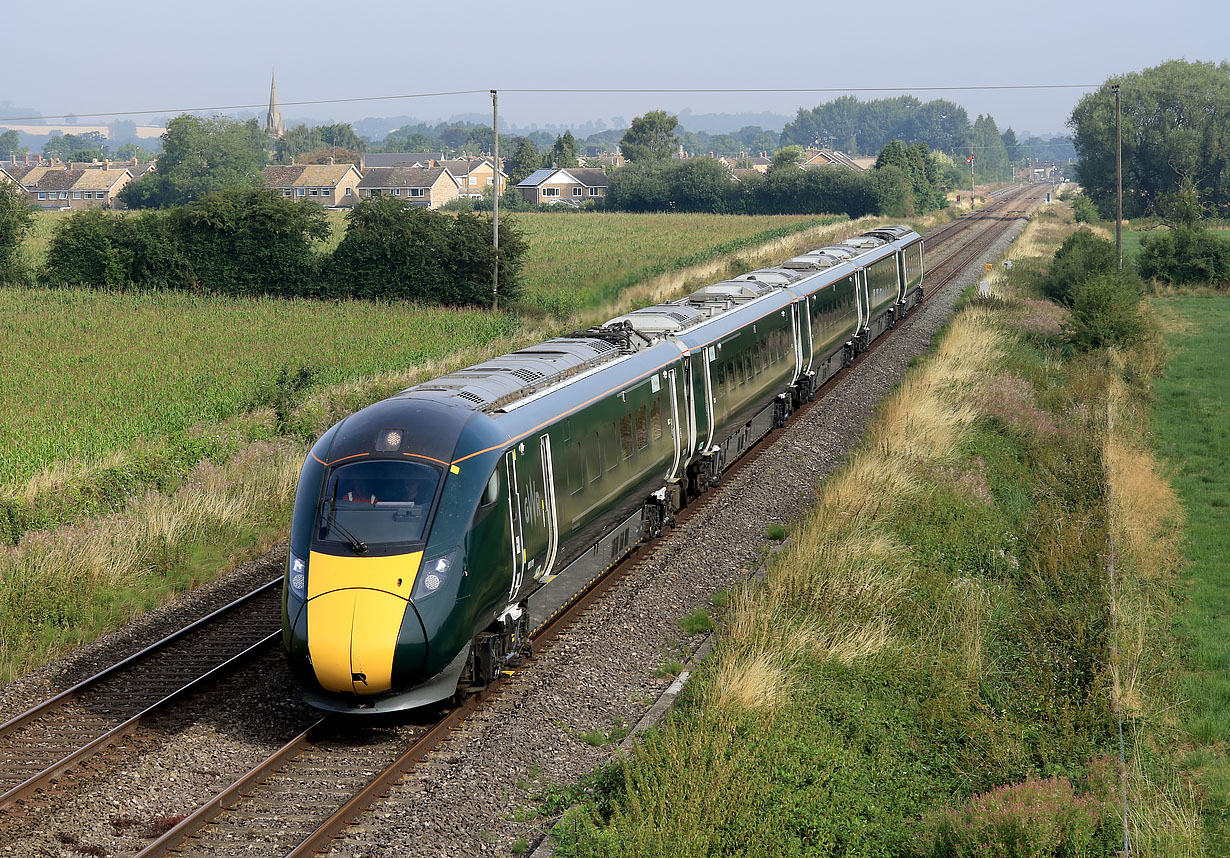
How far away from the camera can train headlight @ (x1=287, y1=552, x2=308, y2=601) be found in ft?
34.3

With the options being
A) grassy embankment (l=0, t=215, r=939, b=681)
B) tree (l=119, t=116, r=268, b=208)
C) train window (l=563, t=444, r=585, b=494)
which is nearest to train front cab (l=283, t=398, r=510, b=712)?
train window (l=563, t=444, r=585, b=494)

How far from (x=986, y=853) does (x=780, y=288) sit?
18620 millimetres

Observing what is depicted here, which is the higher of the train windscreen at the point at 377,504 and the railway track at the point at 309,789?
the train windscreen at the point at 377,504

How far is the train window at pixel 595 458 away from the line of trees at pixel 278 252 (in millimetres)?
26473

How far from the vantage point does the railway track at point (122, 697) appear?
33.4 ft

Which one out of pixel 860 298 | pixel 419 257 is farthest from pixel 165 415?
pixel 419 257

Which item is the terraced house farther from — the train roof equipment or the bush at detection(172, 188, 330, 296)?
the train roof equipment

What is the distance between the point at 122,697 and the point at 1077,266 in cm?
3713

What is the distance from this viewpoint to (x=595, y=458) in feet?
46.2

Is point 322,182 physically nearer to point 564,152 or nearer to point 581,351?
point 564,152

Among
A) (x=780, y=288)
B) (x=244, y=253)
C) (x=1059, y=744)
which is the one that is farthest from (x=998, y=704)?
(x=244, y=253)

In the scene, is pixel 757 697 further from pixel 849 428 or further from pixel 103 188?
pixel 103 188

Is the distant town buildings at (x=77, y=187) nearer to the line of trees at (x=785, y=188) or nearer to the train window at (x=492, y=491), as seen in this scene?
the line of trees at (x=785, y=188)

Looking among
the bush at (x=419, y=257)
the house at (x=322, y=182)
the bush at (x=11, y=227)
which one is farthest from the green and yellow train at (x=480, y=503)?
the house at (x=322, y=182)
